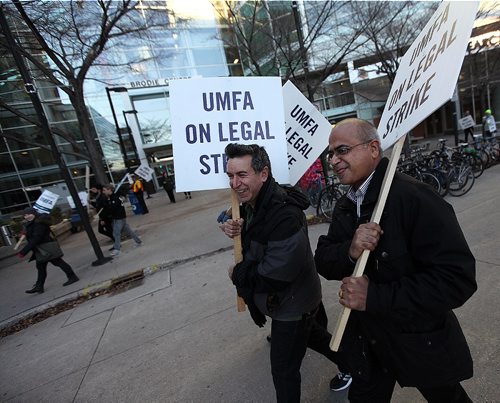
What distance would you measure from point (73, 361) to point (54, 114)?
2418cm

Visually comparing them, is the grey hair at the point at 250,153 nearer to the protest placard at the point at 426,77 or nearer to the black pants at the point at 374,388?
the protest placard at the point at 426,77

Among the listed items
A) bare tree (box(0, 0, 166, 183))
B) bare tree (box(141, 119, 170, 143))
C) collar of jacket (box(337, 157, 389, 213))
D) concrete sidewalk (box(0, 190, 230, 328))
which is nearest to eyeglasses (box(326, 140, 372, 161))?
collar of jacket (box(337, 157, 389, 213))

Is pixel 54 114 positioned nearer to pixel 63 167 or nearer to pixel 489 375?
pixel 63 167

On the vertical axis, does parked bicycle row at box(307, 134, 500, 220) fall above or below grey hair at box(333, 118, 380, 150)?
below

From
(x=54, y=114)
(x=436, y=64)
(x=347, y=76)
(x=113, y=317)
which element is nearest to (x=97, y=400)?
(x=113, y=317)

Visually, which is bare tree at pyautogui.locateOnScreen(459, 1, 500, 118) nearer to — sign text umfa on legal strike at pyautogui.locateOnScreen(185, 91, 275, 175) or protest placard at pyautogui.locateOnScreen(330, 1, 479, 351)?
sign text umfa on legal strike at pyautogui.locateOnScreen(185, 91, 275, 175)

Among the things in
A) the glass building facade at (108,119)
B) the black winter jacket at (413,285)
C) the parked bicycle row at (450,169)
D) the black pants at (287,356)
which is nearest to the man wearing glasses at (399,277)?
the black winter jacket at (413,285)

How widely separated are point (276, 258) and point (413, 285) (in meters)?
0.74

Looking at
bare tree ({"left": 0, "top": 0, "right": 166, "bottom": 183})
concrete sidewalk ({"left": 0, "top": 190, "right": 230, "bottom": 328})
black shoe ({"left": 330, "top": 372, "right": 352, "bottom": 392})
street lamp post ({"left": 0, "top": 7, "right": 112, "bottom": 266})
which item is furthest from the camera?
bare tree ({"left": 0, "top": 0, "right": 166, "bottom": 183})

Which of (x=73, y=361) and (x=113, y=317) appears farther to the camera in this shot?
(x=113, y=317)

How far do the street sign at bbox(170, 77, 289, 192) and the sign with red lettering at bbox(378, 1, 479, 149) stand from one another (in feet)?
3.86

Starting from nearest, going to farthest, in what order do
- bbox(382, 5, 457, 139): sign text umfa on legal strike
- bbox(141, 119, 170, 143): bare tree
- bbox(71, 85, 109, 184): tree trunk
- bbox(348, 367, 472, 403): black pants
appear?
bbox(382, 5, 457, 139): sign text umfa on legal strike, bbox(348, 367, 472, 403): black pants, bbox(71, 85, 109, 184): tree trunk, bbox(141, 119, 170, 143): bare tree

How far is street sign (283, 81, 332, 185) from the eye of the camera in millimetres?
3404

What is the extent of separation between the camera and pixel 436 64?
3.97ft
